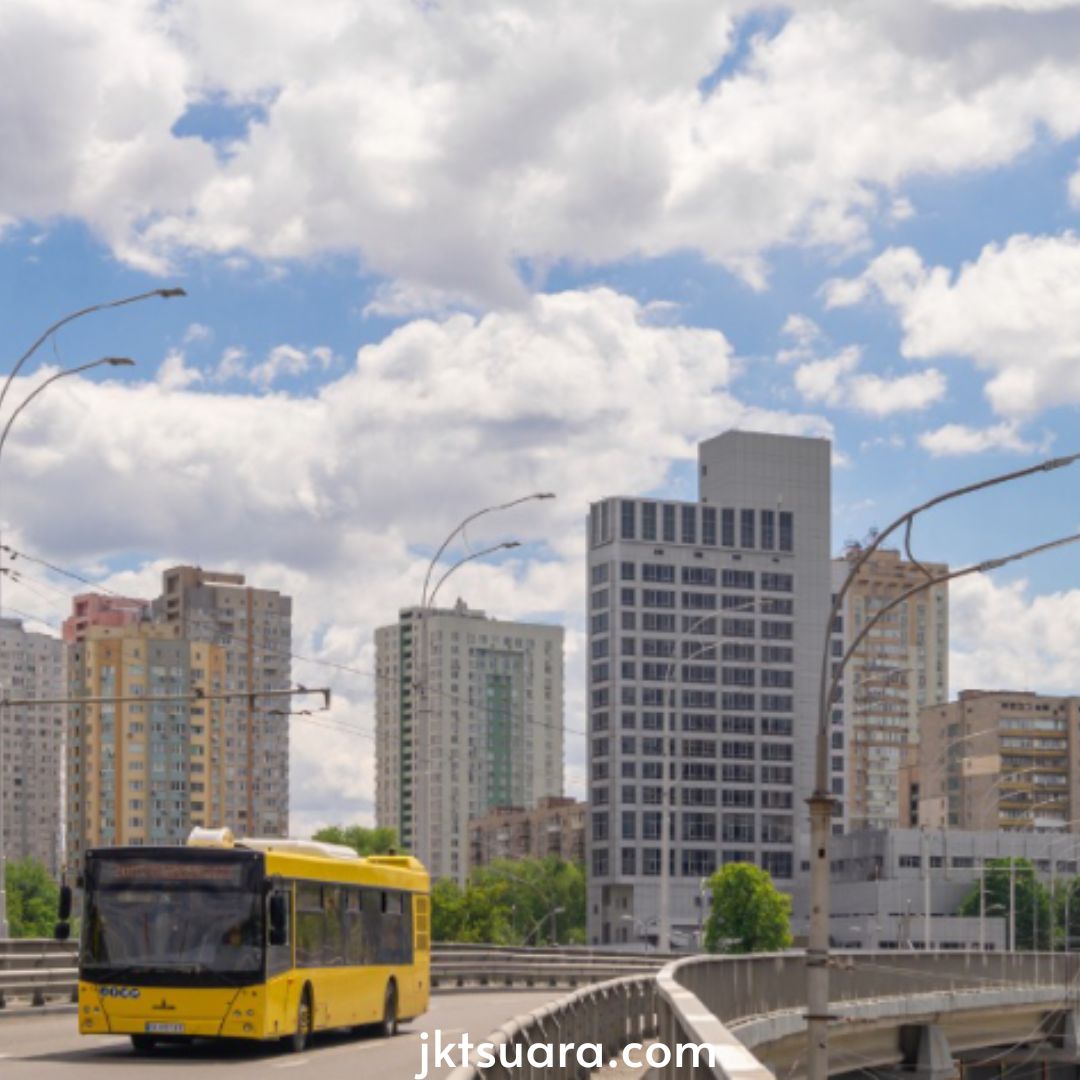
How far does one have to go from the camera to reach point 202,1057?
27188mm

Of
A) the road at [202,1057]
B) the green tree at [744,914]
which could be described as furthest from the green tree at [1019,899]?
the road at [202,1057]

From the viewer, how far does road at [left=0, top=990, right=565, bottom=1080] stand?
78.6 feet

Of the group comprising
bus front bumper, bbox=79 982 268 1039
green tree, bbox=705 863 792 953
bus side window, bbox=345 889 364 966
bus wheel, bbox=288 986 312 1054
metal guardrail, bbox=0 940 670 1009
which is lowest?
green tree, bbox=705 863 792 953

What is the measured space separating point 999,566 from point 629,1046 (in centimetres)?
738

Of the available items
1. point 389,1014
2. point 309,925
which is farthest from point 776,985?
point 309,925

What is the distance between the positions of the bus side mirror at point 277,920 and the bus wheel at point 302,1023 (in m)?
1.63

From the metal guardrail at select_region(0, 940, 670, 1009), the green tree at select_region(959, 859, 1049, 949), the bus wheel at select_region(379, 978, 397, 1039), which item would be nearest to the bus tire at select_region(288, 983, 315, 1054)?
the bus wheel at select_region(379, 978, 397, 1039)

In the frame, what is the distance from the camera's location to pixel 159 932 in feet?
87.6

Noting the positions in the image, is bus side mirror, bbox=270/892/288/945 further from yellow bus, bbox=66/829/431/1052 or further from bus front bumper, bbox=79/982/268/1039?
bus front bumper, bbox=79/982/268/1039

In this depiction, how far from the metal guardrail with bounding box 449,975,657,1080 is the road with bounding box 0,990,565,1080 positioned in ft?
5.17

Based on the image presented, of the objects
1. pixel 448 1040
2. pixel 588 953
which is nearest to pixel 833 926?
pixel 588 953

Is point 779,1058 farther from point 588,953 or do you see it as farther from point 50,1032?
point 588,953

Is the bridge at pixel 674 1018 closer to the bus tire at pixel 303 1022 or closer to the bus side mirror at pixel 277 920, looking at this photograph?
the bus tire at pixel 303 1022

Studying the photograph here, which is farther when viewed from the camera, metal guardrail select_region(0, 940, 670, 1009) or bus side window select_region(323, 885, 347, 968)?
metal guardrail select_region(0, 940, 670, 1009)
